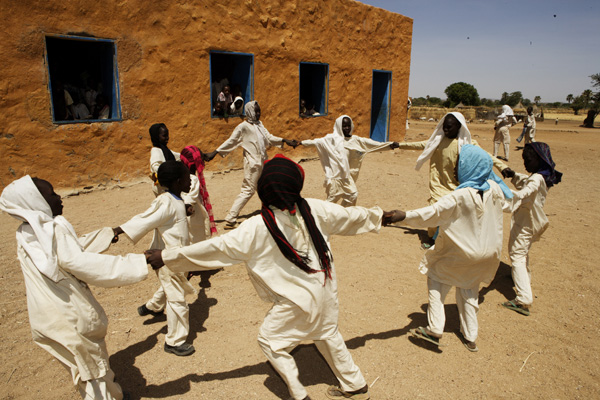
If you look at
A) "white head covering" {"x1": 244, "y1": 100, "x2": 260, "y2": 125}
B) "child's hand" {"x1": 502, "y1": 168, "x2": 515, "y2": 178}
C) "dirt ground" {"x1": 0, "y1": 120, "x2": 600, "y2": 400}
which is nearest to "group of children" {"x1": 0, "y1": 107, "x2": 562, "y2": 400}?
"dirt ground" {"x1": 0, "y1": 120, "x2": 600, "y2": 400}

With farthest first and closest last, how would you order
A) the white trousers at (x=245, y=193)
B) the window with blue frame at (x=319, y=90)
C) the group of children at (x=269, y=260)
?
the window with blue frame at (x=319, y=90)
the white trousers at (x=245, y=193)
the group of children at (x=269, y=260)

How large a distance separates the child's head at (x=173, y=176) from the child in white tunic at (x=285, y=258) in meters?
0.89

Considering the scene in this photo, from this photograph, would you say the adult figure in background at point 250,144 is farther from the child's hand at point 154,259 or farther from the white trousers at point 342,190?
the child's hand at point 154,259

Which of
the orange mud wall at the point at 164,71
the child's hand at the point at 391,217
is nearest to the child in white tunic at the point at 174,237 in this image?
the child's hand at the point at 391,217

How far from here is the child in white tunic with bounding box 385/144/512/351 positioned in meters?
3.22

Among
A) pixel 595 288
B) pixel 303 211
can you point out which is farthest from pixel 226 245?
pixel 595 288

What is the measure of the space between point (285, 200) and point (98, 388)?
1584 millimetres

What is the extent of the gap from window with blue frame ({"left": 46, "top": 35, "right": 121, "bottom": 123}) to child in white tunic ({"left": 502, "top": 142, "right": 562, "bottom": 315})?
7119mm

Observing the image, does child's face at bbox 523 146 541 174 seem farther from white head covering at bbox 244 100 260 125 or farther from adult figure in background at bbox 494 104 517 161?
adult figure in background at bbox 494 104 517 161

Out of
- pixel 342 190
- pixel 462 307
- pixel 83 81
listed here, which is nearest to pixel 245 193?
pixel 342 190

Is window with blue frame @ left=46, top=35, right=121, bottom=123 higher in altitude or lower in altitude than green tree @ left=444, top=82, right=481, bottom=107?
lower

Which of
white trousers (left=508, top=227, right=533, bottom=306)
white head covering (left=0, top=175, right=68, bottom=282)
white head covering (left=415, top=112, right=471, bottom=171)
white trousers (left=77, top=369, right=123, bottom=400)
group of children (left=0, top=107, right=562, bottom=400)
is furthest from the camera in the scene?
white head covering (left=415, top=112, right=471, bottom=171)

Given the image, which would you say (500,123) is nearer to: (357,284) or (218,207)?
(218,207)

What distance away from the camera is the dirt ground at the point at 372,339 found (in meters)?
3.08
